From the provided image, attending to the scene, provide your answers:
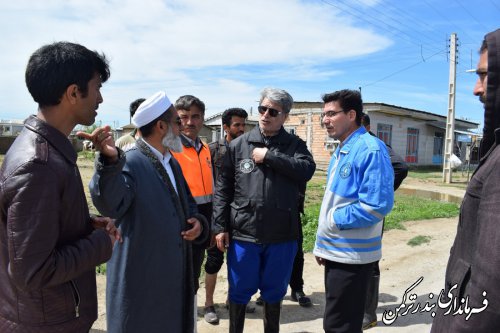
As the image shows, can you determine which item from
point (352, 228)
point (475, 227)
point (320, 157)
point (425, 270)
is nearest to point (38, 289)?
point (475, 227)

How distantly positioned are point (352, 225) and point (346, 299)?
0.52 m

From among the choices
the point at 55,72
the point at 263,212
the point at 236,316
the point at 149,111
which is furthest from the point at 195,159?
the point at 55,72

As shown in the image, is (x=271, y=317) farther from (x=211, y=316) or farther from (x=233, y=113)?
(x=233, y=113)

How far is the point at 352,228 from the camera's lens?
2.83 metres

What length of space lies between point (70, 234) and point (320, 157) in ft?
82.1

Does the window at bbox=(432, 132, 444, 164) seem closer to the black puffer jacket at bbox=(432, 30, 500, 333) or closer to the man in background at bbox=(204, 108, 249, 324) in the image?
the man in background at bbox=(204, 108, 249, 324)

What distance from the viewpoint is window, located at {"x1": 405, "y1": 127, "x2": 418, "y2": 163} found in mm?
29125

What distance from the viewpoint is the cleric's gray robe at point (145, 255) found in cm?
231

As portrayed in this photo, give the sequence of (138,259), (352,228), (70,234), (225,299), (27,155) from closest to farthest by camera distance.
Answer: (27,155)
(70,234)
(138,259)
(352,228)
(225,299)

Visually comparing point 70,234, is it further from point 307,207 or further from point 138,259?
point 307,207

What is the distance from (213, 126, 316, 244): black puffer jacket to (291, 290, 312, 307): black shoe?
1.40m

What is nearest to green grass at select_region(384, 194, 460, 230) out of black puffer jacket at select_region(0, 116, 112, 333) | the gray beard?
the gray beard

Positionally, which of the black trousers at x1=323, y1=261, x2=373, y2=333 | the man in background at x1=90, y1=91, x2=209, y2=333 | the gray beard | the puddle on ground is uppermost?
the gray beard

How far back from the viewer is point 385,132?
26.7 m
